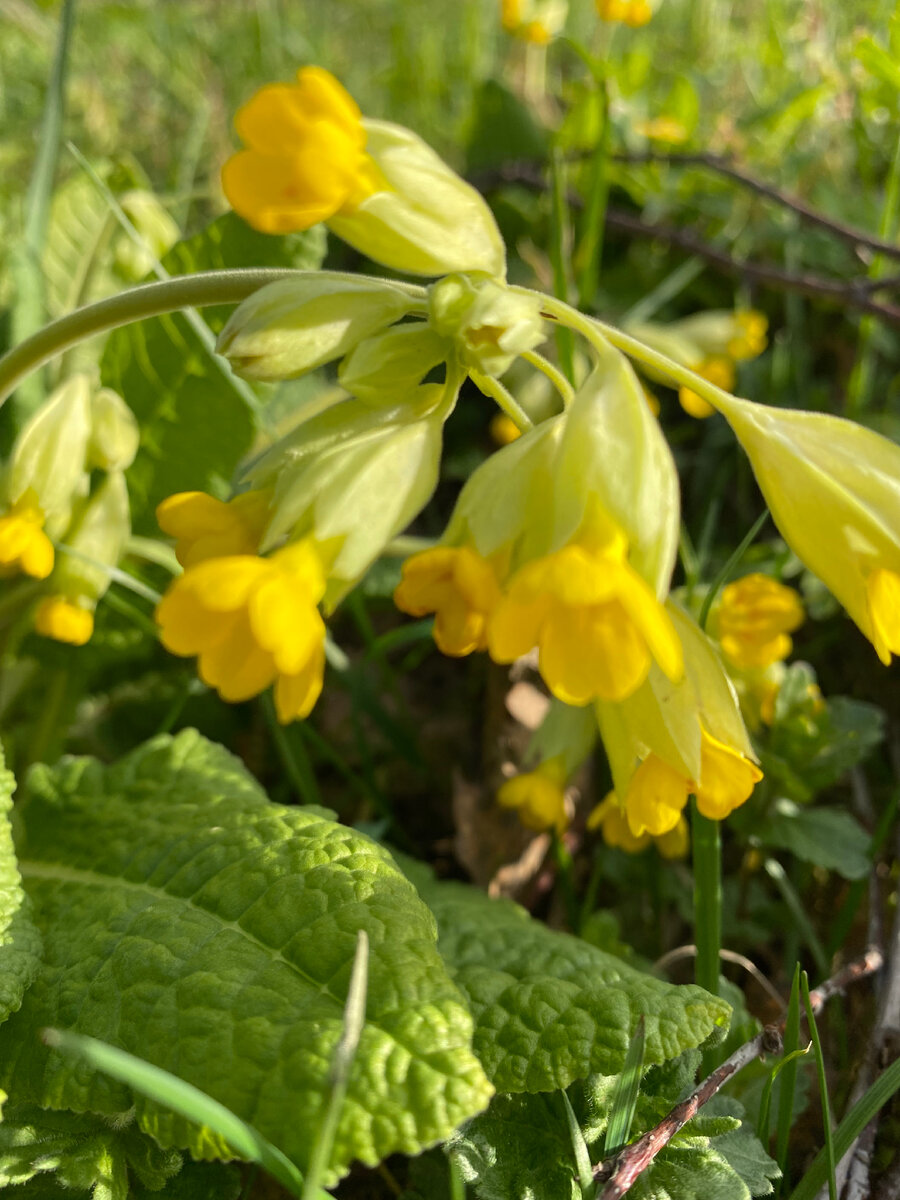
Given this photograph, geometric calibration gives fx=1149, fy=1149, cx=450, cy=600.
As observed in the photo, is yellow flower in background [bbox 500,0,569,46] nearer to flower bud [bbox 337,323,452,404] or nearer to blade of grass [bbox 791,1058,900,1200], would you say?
flower bud [bbox 337,323,452,404]

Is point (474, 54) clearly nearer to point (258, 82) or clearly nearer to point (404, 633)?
point (258, 82)

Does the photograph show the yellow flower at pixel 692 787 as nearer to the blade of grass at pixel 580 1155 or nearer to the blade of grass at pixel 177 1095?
the blade of grass at pixel 580 1155

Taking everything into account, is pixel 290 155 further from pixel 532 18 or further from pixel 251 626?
pixel 532 18

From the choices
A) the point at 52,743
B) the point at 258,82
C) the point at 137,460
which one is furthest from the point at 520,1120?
the point at 258,82

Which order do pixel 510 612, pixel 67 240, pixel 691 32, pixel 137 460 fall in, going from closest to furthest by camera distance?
pixel 510 612 → pixel 137 460 → pixel 67 240 → pixel 691 32

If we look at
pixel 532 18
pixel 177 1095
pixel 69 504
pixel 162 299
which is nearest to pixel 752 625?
pixel 162 299

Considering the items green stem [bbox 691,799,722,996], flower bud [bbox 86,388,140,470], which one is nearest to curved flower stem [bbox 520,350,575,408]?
green stem [bbox 691,799,722,996]

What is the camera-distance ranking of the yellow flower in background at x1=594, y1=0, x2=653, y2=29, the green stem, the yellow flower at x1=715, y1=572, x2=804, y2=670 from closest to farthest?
the green stem, the yellow flower at x1=715, y1=572, x2=804, y2=670, the yellow flower in background at x1=594, y1=0, x2=653, y2=29
